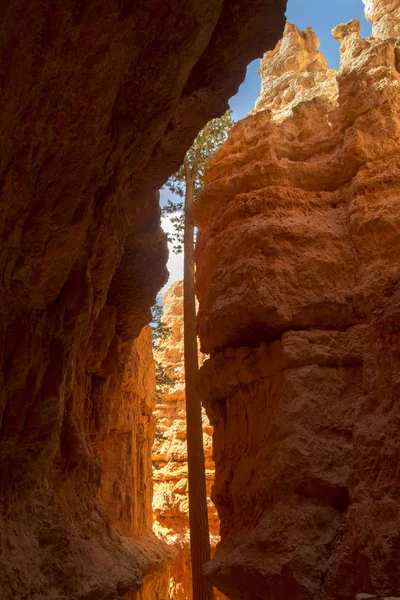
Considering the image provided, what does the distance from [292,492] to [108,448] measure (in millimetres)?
5749

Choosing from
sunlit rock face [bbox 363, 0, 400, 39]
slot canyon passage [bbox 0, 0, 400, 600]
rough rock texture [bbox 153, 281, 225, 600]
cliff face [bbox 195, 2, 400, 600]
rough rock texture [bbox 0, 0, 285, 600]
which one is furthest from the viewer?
rough rock texture [bbox 153, 281, 225, 600]

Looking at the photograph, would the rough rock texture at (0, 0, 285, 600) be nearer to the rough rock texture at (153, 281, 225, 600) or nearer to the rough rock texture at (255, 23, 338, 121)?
the rough rock texture at (255, 23, 338, 121)

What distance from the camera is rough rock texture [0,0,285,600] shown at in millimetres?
3506

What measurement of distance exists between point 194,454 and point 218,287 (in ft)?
12.7

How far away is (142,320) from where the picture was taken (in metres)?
9.58

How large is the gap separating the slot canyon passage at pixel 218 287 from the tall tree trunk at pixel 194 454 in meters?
0.94

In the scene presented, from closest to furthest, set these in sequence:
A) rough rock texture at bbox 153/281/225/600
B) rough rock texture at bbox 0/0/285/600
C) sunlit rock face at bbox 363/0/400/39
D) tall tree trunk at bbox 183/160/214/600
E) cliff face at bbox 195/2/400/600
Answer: rough rock texture at bbox 0/0/285/600 < cliff face at bbox 195/2/400/600 < tall tree trunk at bbox 183/160/214/600 < sunlit rock face at bbox 363/0/400/39 < rough rock texture at bbox 153/281/225/600

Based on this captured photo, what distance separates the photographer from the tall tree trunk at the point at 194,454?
8.58m

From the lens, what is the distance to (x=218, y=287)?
7.47m

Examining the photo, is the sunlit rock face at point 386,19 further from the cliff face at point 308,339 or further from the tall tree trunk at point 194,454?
the tall tree trunk at point 194,454

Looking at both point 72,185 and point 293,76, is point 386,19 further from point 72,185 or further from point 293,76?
point 72,185

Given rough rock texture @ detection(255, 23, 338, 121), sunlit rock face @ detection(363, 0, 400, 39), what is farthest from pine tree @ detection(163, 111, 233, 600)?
sunlit rock face @ detection(363, 0, 400, 39)

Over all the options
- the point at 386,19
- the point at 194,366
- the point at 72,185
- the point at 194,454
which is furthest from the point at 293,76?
the point at 72,185

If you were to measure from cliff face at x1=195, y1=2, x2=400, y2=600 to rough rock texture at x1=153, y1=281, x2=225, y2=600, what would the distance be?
9.84 metres
